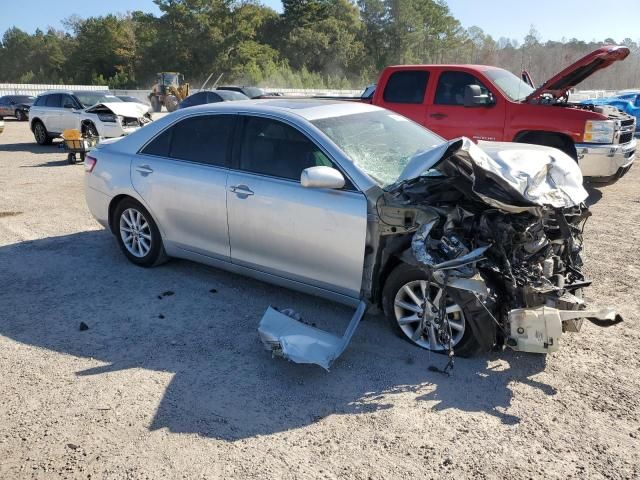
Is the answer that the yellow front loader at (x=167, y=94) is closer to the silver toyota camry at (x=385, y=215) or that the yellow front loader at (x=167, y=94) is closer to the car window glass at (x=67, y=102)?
the car window glass at (x=67, y=102)

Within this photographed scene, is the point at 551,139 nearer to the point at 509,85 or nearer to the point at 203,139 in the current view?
the point at 509,85

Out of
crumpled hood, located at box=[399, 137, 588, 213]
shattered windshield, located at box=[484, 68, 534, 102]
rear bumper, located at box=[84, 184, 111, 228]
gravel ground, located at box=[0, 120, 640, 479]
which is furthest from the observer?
shattered windshield, located at box=[484, 68, 534, 102]

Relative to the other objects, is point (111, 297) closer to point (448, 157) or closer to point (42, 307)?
point (42, 307)

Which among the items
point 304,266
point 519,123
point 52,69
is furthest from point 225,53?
point 304,266

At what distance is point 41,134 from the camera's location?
17.0 m

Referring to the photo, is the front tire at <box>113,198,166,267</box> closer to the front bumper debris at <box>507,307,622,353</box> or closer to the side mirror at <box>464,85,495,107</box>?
the front bumper debris at <box>507,307,622,353</box>

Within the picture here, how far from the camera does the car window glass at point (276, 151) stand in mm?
4301

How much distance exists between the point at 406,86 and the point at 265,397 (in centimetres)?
698

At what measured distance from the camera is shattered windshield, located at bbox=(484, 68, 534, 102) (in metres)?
8.50

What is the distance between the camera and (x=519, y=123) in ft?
26.8

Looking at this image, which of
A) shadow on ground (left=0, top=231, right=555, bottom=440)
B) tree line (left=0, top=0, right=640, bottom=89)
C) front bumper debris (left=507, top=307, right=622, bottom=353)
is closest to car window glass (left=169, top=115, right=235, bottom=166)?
shadow on ground (left=0, top=231, right=555, bottom=440)

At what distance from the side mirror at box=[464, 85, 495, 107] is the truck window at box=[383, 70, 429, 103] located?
2.58 ft

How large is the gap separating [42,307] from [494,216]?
3829mm

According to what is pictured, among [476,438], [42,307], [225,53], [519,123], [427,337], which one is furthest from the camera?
[225,53]
